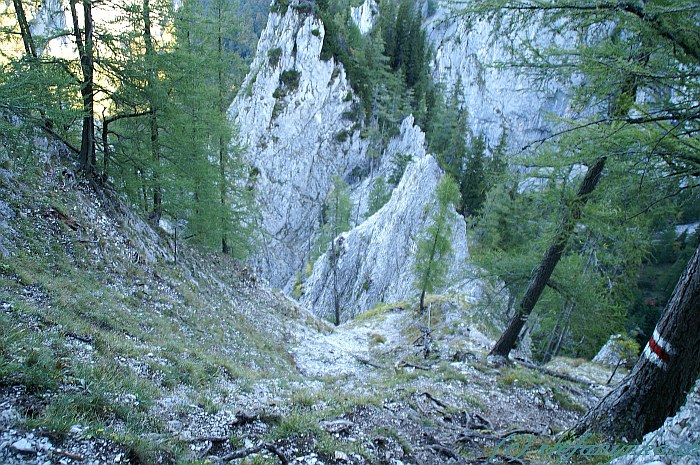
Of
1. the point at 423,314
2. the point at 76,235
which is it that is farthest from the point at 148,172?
the point at 423,314

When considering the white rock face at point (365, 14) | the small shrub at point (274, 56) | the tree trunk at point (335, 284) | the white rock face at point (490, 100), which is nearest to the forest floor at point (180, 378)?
the tree trunk at point (335, 284)

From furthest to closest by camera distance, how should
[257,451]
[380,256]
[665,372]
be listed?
[380,256] → [665,372] → [257,451]

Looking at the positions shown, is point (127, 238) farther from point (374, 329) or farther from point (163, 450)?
point (374, 329)

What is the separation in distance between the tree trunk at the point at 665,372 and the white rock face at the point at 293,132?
45.5 metres

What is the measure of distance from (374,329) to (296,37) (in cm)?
4365

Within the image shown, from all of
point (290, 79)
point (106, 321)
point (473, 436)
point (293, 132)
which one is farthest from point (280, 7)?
point (473, 436)

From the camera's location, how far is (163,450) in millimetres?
3447

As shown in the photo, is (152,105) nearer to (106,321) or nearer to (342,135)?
(106,321)

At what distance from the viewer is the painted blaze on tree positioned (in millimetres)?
22266

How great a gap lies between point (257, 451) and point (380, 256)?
3119 cm

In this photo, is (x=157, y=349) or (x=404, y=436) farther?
(x=157, y=349)

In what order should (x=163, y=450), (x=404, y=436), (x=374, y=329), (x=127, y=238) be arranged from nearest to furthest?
(x=163, y=450) → (x=404, y=436) → (x=127, y=238) → (x=374, y=329)

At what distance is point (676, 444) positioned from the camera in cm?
342

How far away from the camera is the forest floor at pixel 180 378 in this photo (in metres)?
3.61
